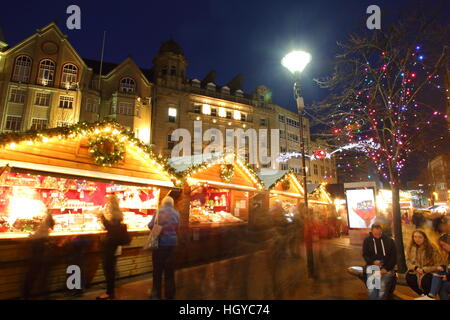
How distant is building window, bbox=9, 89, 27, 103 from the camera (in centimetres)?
2382

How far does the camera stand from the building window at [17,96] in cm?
2382

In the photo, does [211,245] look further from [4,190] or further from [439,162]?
[439,162]

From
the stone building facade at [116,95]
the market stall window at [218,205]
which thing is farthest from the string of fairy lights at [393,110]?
the stone building facade at [116,95]

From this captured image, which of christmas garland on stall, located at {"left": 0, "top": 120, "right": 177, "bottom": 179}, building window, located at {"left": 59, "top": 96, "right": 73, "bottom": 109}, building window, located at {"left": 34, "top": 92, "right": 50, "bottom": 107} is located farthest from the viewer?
building window, located at {"left": 59, "top": 96, "right": 73, "bottom": 109}

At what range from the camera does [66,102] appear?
25562mm

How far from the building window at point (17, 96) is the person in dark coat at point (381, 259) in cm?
2912

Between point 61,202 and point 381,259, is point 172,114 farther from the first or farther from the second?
point 381,259

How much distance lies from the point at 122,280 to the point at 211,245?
3523 mm

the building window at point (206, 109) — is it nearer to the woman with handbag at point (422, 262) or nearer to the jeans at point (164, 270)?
the jeans at point (164, 270)

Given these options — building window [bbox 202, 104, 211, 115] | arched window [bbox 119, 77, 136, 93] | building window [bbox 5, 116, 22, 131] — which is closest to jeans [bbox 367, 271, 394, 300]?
building window [bbox 5, 116, 22, 131]

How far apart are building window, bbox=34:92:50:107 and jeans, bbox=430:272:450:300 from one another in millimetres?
29518

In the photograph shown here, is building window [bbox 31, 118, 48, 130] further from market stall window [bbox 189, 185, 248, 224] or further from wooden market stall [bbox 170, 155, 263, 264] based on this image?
market stall window [bbox 189, 185, 248, 224]

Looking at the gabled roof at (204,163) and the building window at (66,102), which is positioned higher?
the building window at (66,102)
